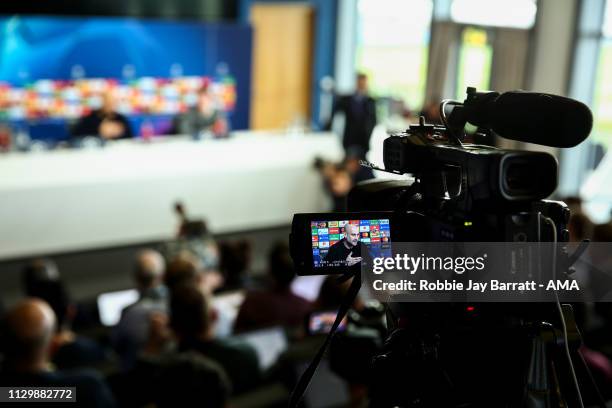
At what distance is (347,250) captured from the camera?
4.06ft

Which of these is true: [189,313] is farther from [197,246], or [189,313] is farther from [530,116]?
[197,246]

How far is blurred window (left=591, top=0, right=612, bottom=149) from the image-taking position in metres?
6.98

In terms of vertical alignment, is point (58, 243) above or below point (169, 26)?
below

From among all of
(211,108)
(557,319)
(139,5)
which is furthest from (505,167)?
(139,5)

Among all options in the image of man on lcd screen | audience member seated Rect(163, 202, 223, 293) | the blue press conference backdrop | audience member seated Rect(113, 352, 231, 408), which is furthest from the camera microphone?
the blue press conference backdrop

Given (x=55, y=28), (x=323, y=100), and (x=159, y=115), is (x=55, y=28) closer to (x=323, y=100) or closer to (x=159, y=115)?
(x=159, y=115)

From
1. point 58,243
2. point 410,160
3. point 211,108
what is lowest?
point 58,243

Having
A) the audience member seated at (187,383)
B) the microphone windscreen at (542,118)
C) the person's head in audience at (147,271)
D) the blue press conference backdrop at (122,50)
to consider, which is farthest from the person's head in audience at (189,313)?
the blue press conference backdrop at (122,50)

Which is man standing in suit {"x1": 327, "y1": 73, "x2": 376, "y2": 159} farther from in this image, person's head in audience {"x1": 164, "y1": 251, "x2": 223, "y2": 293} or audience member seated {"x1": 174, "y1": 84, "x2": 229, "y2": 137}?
person's head in audience {"x1": 164, "y1": 251, "x2": 223, "y2": 293}

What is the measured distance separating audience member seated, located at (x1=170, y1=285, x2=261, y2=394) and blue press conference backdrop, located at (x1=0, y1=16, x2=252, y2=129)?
5.79 metres

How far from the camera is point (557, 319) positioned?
122 cm

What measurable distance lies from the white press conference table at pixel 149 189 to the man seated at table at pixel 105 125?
30 cm

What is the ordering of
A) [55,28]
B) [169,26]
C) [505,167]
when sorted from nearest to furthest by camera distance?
[505,167], [55,28], [169,26]

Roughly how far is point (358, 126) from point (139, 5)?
2.91 metres
